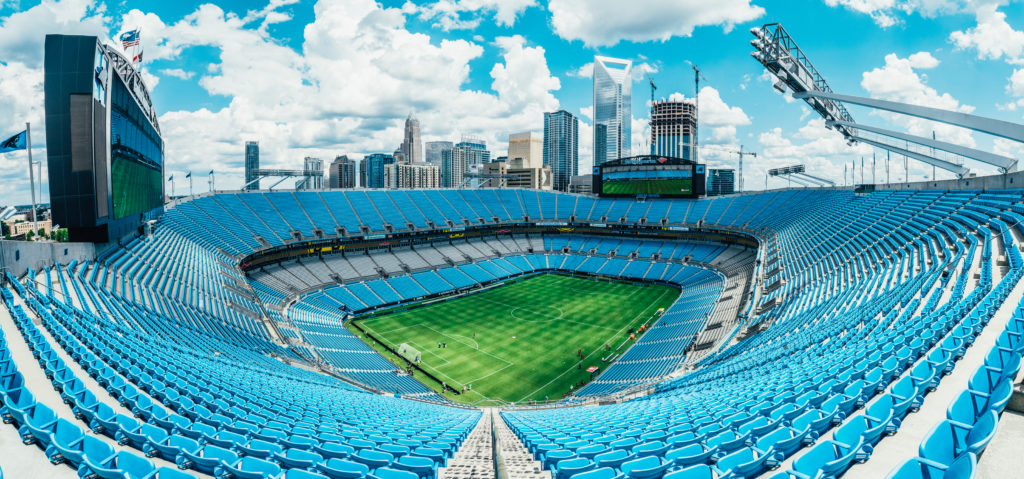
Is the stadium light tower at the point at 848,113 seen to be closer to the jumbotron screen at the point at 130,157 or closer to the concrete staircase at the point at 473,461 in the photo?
the concrete staircase at the point at 473,461

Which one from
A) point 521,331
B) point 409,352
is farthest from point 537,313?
point 409,352

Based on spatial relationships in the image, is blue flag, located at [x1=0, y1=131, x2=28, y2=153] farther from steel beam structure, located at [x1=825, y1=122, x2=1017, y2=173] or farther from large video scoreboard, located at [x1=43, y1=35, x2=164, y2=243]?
steel beam structure, located at [x1=825, y1=122, x2=1017, y2=173]

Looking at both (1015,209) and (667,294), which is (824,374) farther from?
(667,294)

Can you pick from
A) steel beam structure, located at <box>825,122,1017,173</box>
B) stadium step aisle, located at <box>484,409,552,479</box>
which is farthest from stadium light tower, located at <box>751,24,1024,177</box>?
stadium step aisle, located at <box>484,409,552,479</box>

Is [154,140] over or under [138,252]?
over

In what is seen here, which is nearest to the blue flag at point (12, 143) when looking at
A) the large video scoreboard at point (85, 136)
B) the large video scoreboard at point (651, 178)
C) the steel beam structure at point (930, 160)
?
the large video scoreboard at point (85, 136)

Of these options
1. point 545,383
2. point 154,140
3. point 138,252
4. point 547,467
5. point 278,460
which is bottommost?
point 545,383

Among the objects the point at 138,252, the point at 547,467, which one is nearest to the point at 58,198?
the point at 138,252
